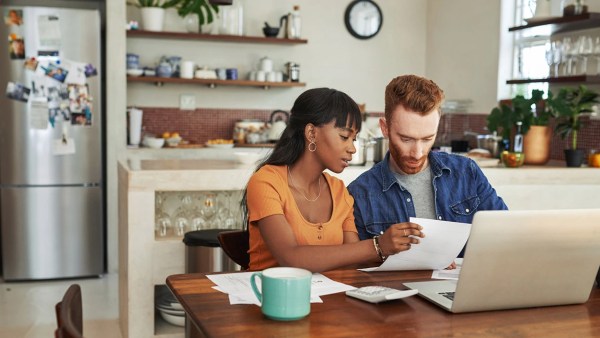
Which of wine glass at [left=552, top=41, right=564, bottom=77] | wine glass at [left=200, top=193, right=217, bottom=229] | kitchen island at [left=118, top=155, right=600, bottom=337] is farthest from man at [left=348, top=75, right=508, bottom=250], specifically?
wine glass at [left=552, top=41, right=564, bottom=77]

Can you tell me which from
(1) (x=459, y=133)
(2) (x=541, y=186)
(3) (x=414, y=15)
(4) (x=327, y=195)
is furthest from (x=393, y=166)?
(3) (x=414, y=15)

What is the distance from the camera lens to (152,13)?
5.70 metres

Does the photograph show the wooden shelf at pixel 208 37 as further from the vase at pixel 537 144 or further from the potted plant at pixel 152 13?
the vase at pixel 537 144

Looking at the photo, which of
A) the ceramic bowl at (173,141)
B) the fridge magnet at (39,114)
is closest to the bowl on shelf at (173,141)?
the ceramic bowl at (173,141)

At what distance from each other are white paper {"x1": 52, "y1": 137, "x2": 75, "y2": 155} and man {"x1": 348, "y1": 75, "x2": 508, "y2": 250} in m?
3.24

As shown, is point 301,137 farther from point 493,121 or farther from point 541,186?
point 493,121

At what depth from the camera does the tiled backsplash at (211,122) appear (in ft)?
19.6

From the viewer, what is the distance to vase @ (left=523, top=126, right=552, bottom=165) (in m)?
4.02

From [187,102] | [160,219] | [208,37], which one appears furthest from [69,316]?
[187,102]

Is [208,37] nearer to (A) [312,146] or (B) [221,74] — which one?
(B) [221,74]

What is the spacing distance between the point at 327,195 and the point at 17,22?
11.8 ft

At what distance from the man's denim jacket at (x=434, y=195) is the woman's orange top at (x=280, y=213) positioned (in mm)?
118

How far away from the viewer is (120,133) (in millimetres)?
5273

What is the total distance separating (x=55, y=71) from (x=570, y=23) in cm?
352
